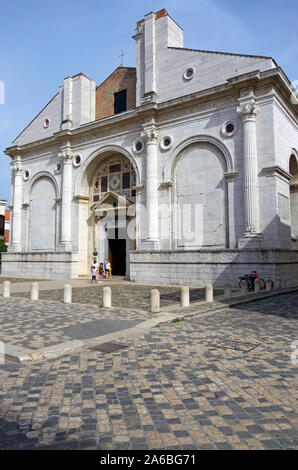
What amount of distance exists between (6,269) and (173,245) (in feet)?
55.0

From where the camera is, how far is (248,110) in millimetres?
18312

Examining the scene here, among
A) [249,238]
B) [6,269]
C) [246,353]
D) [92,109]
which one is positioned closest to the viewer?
[246,353]

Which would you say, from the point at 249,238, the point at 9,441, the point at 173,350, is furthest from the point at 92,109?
the point at 9,441

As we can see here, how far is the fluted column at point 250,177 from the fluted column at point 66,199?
13.9 m

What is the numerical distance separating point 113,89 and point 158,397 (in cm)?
2758

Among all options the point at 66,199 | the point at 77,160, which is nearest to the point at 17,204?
the point at 66,199

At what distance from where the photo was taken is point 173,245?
21.4 metres

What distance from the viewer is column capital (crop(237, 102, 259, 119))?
1830cm

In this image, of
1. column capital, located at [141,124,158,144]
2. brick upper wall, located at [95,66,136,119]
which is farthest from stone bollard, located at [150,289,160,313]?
brick upper wall, located at [95,66,136,119]

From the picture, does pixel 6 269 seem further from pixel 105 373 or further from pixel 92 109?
pixel 105 373

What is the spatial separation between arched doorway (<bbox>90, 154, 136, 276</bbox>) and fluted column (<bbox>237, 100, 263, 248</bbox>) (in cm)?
919

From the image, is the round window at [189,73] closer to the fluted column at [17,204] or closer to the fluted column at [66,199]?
the fluted column at [66,199]

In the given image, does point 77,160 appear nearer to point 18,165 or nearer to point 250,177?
point 18,165
